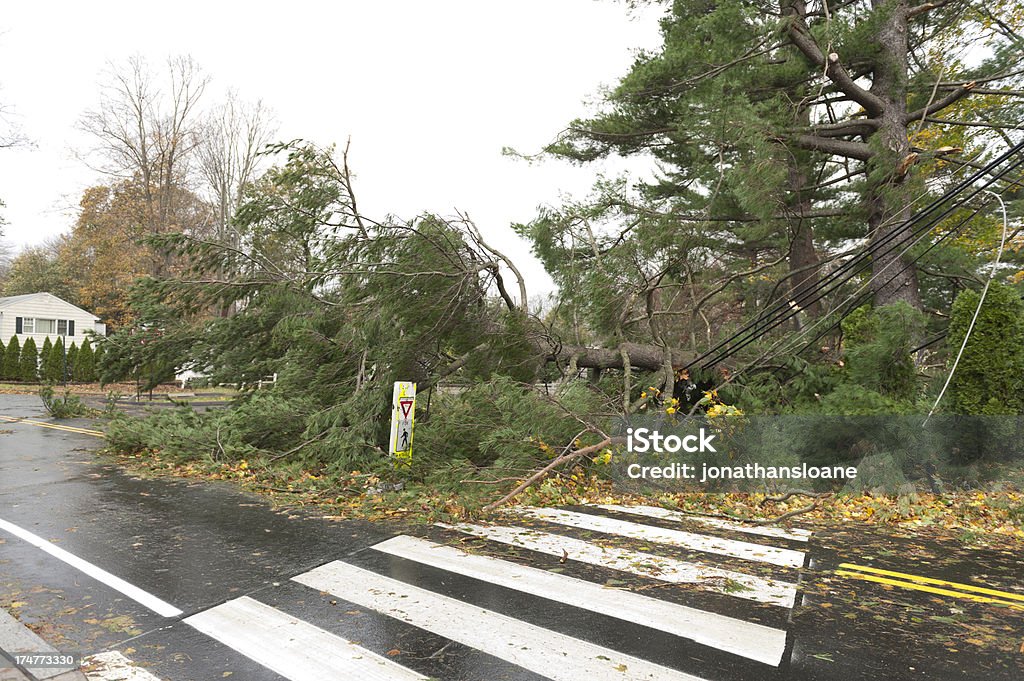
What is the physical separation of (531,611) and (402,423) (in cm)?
407

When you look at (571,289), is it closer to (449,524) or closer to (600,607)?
(449,524)

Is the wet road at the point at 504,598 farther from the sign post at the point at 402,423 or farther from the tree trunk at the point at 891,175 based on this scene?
the tree trunk at the point at 891,175

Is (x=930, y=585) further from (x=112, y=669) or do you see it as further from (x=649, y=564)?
(x=112, y=669)

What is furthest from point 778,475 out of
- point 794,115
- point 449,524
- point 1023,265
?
point 1023,265

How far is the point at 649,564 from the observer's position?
548 cm

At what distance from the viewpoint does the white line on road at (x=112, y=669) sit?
3.39 meters

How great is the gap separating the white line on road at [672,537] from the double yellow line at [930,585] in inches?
17.8

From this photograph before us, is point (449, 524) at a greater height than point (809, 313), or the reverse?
point (809, 313)

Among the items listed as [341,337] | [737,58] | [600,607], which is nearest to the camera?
[600,607]

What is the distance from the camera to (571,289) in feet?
35.7

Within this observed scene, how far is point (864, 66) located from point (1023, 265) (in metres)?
6.29

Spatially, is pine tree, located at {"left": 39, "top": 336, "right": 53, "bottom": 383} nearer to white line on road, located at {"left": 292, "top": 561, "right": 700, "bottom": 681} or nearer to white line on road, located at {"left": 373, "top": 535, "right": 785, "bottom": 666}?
white line on road, located at {"left": 373, "top": 535, "right": 785, "bottom": 666}

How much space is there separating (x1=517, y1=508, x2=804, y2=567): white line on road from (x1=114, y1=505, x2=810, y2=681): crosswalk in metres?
0.03

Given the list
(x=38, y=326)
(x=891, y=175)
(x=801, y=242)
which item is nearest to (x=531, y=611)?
(x=891, y=175)
